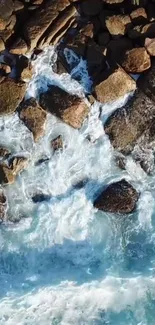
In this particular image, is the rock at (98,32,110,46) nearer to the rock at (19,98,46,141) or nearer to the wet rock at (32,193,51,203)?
the rock at (19,98,46,141)

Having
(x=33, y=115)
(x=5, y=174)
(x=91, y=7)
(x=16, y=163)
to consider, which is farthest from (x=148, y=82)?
(x=5, y=174)

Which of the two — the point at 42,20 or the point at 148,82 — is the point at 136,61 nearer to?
the point at 148,82

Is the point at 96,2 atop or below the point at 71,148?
atop

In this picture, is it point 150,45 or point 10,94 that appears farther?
point 10,94

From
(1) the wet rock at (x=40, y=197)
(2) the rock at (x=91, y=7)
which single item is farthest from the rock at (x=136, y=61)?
(1) the wet rock at (x=40, y=197)

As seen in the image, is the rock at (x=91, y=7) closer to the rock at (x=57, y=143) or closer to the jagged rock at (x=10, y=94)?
the jagged rock at (x=10, y=94)

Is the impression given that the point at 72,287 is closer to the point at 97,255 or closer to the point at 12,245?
the point at 97,255

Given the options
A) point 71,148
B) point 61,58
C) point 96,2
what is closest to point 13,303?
point 71,148
